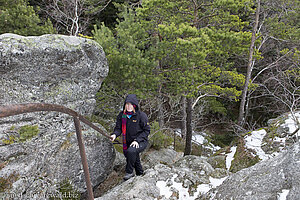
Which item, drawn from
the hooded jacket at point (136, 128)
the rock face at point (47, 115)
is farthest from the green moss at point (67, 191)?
the hooded jacket at point (136, 128)

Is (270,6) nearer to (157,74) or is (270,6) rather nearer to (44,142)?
(157,74)

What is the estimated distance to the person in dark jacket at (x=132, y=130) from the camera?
13.3 feet

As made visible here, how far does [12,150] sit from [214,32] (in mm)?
5857

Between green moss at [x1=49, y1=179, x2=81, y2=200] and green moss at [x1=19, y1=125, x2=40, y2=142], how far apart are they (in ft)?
3.68

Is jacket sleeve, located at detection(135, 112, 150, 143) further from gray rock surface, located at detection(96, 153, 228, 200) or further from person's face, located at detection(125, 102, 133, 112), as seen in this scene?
gray rock surface, located at detection(96, 153, 228, 200)

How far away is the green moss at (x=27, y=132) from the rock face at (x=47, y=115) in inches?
2.0

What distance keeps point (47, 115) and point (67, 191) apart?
1578mm

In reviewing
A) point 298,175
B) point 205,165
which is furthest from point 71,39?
point 298,175

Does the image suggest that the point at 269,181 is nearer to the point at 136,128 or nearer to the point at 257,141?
the point at 136,128

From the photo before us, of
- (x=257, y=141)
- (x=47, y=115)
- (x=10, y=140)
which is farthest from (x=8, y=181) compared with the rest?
(x=257, y=141)

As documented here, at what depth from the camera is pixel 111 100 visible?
21.3 feet

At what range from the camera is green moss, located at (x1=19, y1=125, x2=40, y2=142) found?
3.70m

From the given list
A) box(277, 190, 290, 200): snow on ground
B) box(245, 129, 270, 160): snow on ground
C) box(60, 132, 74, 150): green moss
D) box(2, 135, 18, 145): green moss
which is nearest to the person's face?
box(60, 132, 74, 150): green moss

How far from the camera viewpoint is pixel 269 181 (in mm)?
1974
